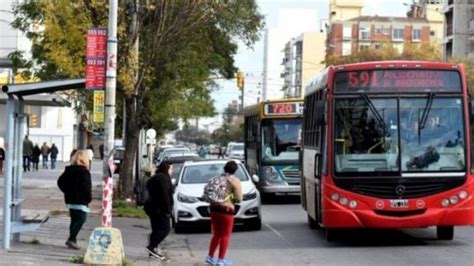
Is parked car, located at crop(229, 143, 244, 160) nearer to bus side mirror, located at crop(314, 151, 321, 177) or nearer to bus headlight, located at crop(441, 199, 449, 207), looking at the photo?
bus side mirror, located at crop(314, 151, 321, 177)

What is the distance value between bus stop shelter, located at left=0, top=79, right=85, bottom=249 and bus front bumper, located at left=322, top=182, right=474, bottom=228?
196 inches

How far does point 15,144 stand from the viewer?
14.4 meters

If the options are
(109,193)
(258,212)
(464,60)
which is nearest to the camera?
(109,193)

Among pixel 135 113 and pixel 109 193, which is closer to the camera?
pixel 109 193

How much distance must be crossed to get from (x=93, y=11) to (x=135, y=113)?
3.94m

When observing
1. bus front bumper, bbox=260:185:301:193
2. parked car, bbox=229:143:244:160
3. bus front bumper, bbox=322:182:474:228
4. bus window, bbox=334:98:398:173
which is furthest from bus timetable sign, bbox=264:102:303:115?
parked car, bbox=229:143:244:160

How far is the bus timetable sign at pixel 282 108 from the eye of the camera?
27984mm

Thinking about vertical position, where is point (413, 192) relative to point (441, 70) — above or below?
below

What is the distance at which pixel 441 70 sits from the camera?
15.7 metres

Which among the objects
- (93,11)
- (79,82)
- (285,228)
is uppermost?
(93,11)

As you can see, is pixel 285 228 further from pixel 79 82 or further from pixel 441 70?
pixel 79 82

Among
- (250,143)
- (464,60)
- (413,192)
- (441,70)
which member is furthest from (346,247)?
(464,60)

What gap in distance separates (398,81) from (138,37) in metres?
10.8

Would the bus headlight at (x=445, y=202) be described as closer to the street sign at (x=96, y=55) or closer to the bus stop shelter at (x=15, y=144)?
the street sign at (x=96, y=55)
